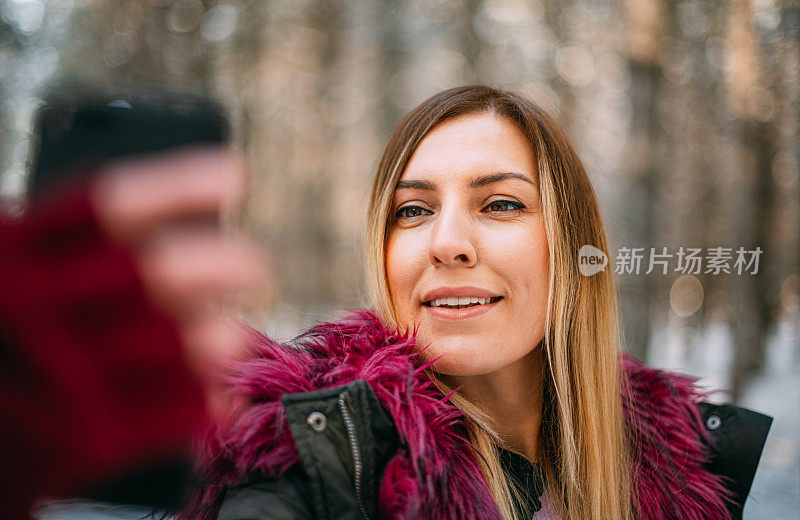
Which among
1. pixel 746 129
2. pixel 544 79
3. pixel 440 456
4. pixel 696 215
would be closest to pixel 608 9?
pixel 746 129

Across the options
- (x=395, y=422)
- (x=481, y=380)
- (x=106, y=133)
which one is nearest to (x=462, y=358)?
(x=481, y=380)

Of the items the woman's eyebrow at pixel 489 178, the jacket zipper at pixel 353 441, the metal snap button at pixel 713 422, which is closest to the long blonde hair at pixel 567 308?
the woman's eyebrow at pixel 489 178

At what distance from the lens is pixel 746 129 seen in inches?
245

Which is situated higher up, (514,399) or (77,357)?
(77,357)

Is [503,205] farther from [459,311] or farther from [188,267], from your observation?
[188,267]

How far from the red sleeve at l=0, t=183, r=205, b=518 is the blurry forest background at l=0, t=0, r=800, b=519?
0.28ft

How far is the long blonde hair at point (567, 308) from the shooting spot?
73.5 inches

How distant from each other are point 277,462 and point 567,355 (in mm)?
1139

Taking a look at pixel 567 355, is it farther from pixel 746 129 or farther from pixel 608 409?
pixel 746 129

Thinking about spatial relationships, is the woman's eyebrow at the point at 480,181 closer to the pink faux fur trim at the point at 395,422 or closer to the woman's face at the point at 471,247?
the woman's face at the point at 471,247

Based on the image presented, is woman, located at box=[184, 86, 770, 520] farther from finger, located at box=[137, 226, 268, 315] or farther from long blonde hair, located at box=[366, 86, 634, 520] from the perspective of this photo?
finger, located at box=[137, 226, 268, 315]

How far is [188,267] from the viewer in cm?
57

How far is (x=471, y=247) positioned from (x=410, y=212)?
31cm

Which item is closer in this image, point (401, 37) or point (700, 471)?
point (700, 471)
